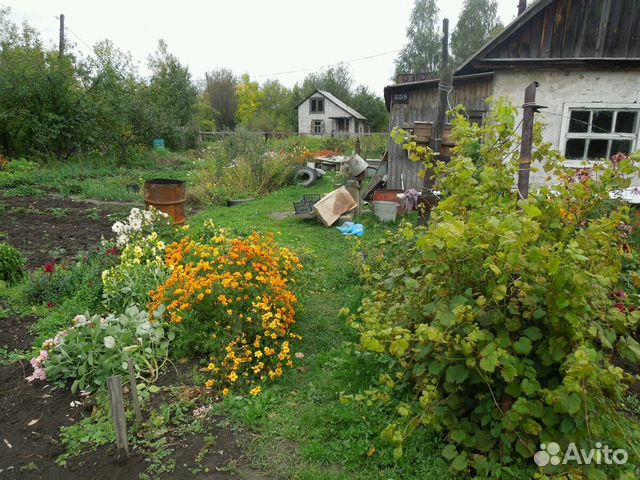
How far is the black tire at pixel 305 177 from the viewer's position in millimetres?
13491

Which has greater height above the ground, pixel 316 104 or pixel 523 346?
pixel 316 104

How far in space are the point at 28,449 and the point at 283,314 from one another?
2010 mm

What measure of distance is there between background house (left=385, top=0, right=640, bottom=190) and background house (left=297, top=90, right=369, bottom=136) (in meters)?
38.1

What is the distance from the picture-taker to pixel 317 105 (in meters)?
46.8

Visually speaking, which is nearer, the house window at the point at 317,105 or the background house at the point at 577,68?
the background house at the point at 577,68

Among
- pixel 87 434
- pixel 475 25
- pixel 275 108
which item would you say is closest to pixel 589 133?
pixel 87 434

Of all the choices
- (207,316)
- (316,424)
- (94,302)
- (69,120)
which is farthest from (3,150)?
(316,424)

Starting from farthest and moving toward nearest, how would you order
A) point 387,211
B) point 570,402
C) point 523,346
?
point 387,211 → point 523,346 → point 570,402

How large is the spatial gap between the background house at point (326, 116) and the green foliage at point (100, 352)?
4279cm

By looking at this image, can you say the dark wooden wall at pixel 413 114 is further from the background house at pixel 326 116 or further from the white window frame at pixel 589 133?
the background house at pixel 326 116

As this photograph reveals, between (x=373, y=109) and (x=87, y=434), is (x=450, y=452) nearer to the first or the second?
(x=87, y=434)

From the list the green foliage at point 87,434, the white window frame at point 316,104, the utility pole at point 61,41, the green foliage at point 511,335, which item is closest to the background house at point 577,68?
the green foliage at point 511,335

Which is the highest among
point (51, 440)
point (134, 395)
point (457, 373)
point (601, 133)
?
point (601, 133)

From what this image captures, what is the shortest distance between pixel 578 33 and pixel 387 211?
4167mm
